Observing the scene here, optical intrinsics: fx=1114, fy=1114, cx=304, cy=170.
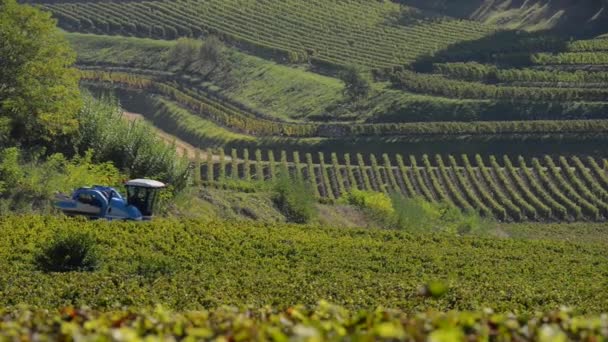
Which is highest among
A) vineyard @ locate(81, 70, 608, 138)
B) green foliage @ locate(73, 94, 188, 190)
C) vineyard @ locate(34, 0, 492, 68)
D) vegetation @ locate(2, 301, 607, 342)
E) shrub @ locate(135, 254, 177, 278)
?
vineyard @ locate(34, 0, 492, 68)

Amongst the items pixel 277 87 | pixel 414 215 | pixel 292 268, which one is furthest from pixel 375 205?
pixel 277 87

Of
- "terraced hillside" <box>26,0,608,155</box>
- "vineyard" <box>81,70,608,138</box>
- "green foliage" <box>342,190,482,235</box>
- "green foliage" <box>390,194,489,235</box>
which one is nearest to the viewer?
"green foliage" <box>342,190,482,235</box>

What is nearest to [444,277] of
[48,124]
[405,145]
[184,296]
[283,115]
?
[184,296]

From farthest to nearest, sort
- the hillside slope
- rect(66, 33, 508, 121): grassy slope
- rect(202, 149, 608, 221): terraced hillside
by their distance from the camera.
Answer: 1. the hillside slope
2. rect(66, 33, 508, 121): grassy slope
3. rect(202, 149, 608, 221): terraced hillside

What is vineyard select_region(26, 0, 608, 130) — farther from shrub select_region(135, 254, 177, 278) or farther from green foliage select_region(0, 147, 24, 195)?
shrub select_region(135, 254, 177, 278)

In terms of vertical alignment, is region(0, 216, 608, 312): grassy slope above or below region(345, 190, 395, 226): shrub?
A: below

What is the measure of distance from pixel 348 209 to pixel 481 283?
80.2ft

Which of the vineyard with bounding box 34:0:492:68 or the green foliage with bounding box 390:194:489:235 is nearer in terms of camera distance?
the green foliage with bounding box 390:194:489:235

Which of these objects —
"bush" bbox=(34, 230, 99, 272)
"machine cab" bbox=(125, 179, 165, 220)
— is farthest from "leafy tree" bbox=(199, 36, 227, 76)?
"bush" bbox=(34, 230, 99, 272)

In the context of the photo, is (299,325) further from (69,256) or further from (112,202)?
(112,202)

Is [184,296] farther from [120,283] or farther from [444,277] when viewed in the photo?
[444,277]

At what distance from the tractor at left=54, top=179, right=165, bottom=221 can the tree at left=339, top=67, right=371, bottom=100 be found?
222 feet

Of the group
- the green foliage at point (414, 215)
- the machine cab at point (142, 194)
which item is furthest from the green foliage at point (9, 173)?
the green foliage at point (414, 215)

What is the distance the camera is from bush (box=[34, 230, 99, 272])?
2755cm
